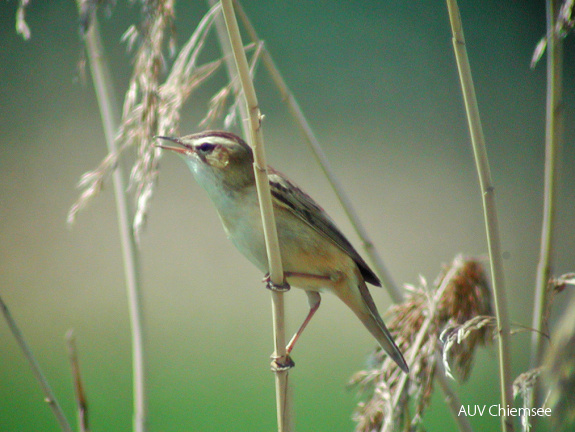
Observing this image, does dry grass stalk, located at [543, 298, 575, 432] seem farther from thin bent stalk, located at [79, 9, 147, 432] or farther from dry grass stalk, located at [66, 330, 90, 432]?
thin bent stalk, located at [79, 9, 147, 432]

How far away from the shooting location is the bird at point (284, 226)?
1.68 m

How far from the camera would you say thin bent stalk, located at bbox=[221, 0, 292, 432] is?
1077 millimetres

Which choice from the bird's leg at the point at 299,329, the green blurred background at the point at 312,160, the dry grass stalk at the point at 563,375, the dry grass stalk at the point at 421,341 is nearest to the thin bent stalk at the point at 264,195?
the bird's leg at the point at 299,329

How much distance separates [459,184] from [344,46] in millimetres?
1483

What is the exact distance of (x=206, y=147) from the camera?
5.69ft

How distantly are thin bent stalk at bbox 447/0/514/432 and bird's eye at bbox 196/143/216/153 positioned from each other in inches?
32.1

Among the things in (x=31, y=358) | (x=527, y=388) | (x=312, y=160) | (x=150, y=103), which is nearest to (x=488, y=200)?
(x=527, y=388)

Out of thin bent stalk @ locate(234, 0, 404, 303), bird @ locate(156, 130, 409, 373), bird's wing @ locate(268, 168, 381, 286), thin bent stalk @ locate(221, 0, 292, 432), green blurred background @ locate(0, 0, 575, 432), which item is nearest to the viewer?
thin bent stalk @ locate(221, 0, 292, 432)

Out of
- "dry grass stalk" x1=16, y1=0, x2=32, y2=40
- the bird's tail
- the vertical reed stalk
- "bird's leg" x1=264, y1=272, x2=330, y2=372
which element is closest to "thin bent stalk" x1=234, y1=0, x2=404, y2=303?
the bird's tail

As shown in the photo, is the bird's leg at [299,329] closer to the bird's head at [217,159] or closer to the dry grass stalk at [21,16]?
the bird's head at [217,159]

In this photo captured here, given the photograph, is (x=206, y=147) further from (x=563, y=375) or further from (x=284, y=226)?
(x=563, y=375)

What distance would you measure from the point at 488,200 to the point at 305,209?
74cm

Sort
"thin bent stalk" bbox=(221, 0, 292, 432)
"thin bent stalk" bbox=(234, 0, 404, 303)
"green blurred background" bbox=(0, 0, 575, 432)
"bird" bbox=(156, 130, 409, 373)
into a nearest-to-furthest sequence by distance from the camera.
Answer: "thin bent stalk" bbox=(221, 0, 292, 432) < "thin bent stalk" bbox=(234, 0, 404, 303) < "bird" bbox=(156, 130, 409, 373) < "green blurred background" bbox=(0, 0, 575, 432)

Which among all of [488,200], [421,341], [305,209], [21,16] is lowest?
[421,341]
